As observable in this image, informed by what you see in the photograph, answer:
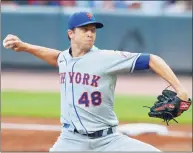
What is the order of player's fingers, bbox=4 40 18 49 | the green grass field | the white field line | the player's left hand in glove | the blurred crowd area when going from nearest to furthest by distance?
1. the player's left hand in glove
2. player's fingers, bbox=4 40 18 49
3. the white field line
4. the green grass field
5. the blurred crowd area

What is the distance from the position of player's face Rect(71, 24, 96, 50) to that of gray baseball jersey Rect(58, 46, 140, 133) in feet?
0.29

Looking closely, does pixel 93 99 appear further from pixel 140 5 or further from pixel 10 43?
pixel 140 5

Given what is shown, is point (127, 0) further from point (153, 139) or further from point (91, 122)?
point (91, 122)

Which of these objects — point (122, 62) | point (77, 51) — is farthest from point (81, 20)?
point (122, 62)

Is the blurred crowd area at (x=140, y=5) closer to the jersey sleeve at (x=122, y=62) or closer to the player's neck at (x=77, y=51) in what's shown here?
the player's neck at (x=77, y=51)

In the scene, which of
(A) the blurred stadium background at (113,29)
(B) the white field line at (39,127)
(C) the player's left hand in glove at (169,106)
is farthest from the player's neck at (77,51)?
(A) the blurred stadium background at (113,29)

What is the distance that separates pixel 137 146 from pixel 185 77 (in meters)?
11.5

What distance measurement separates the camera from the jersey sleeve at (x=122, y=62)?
494 centimetres

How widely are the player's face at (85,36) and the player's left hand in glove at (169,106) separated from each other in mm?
696

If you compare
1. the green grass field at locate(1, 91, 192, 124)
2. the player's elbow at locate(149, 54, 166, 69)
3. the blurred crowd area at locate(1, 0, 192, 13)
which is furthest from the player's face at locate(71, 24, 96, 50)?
the blurred crowd area at locate(1, 0, 192, 13)

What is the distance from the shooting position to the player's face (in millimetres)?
5082

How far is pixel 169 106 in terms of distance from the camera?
15.8ft

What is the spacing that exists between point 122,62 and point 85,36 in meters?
0.36

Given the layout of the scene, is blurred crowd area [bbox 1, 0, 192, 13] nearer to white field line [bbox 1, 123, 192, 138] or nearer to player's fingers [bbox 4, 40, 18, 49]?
white field line [bbox 1, 123, 192, 138]
